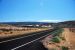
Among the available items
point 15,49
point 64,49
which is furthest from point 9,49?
point 64,49

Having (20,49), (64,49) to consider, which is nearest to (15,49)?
(20,49)

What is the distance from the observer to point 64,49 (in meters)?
17.1

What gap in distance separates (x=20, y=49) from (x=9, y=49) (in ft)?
2.96

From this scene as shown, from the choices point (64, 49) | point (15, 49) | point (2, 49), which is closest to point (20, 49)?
point (15, 49)

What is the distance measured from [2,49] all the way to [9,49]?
58 centimetres

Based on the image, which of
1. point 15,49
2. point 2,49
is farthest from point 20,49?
point 2,49

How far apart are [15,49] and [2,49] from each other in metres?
1.07

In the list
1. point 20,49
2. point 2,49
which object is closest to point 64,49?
point 20,49

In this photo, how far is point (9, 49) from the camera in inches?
635

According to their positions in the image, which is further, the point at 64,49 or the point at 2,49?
the point at 64,49

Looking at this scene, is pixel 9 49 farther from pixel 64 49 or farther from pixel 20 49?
pixel 64 49

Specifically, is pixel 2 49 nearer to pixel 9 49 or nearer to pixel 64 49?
pixel 9 49

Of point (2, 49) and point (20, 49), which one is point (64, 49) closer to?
point (20, 49)

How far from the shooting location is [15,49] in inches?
639
